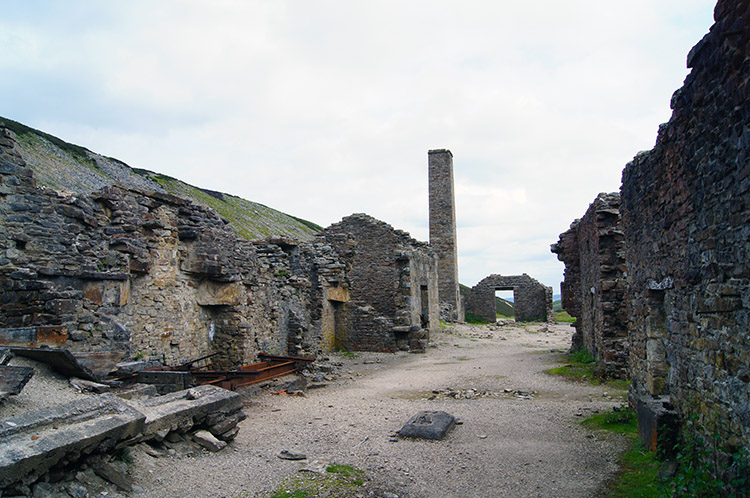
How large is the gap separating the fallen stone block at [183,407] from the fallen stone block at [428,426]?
241 centimetres

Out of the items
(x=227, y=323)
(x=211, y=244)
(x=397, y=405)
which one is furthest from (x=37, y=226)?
(x=397, y=405)

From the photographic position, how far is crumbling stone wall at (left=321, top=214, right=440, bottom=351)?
19344mm

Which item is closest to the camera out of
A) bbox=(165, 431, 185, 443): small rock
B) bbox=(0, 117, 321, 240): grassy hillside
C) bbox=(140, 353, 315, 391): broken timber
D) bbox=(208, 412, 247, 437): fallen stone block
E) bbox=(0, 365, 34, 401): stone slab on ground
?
bbox=(0, 365, 34, 401): stone slab on ground

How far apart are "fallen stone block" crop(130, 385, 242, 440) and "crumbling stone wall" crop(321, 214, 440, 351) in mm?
12812

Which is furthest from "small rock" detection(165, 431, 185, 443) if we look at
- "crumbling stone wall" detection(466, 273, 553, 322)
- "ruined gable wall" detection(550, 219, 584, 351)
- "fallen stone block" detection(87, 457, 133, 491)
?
"crumbling stone wall" detection(466, 273, 553, 322)

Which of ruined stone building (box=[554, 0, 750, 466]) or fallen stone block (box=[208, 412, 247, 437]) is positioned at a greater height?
ruined stone building (box=[554, 0, 750, 466])

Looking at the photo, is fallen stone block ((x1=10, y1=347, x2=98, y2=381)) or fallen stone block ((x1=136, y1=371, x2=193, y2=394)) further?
fallen stone block ((x1=136, y1=371, x2=193, y2=394))

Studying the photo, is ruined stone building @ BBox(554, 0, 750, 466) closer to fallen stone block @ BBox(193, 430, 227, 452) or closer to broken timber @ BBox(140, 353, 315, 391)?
fallen stone block @ BBox(193, 430, 227, 452)

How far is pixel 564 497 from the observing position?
4781 millimetres

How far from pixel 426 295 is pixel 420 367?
8.70 meters

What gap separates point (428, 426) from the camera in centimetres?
704

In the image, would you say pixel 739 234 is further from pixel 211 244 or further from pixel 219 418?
pixel 211 244

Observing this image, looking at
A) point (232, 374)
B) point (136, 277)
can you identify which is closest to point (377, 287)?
point (232, 374)

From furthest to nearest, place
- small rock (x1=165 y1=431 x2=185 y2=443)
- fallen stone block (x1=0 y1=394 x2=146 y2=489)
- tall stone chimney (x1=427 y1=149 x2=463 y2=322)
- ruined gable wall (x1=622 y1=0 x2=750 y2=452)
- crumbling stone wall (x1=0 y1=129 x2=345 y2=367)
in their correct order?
tall stone chimney (x1=427 y1=149 x2=463 y2=322) < crumbling stone wall (x1=0 y1=129 x2=345 y2=367) < small rock (x1=165 y1=431 x2=185 y2=443) < ruined gable wall (x1=622 y1=0 x2=750 y2=452) < fallen stone block (x1=0 y1=394 x2=146 y2=489)
